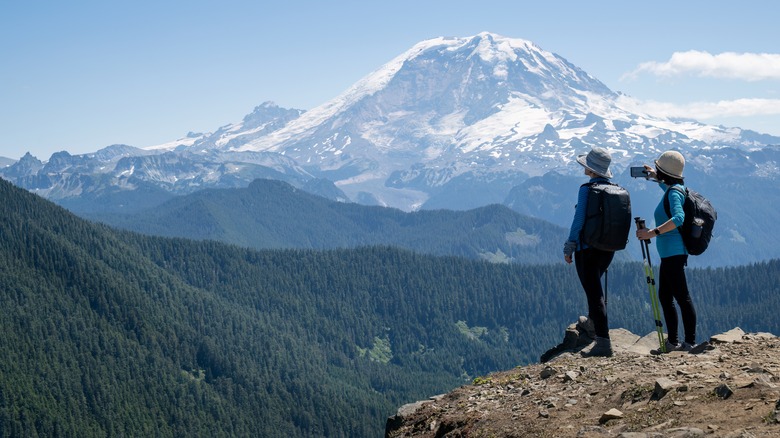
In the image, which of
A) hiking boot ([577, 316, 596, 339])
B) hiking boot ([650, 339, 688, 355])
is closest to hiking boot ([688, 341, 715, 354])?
hiking boot ([650, 339, 688, 355])

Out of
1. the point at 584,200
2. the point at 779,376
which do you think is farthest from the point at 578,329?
the point at 779,376

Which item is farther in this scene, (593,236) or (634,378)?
(593,236)

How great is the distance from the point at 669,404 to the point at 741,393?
1.21 meters

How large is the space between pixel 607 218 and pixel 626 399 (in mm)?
5477

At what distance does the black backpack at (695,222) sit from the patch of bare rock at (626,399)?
239cm

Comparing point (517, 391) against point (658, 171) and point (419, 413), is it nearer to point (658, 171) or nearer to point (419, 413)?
point (419, 413)

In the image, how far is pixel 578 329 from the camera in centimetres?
2630

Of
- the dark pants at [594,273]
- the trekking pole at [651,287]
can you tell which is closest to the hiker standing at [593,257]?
the dark pants at [594,273]

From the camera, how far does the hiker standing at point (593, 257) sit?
21484mm

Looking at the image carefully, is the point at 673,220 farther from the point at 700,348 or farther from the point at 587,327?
the point at 587,327

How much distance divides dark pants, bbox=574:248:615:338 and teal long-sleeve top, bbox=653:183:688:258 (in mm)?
1236

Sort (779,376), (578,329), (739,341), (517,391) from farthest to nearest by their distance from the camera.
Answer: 1. (578,329)
2. (739,341)
3. (517,391)
4. (779,376)

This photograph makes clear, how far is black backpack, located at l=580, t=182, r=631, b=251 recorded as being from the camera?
2106cm

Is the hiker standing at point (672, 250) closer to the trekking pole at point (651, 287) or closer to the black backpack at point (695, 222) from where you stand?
A: the black backpack at point (695, 222)
